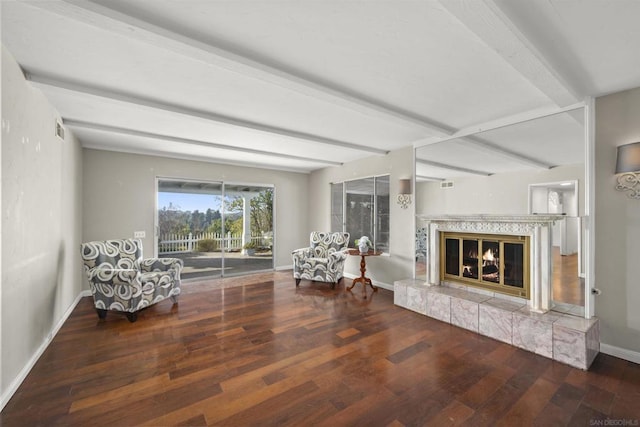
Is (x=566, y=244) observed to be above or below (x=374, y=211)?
below

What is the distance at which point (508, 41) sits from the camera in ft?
5.71

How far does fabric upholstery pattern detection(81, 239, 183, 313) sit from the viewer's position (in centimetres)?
332

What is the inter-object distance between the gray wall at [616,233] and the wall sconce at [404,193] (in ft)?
7.19

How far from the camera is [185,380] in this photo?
85.4 inches

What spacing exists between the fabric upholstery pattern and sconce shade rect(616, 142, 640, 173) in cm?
518

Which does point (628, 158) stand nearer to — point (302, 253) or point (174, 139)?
point (302, 253)

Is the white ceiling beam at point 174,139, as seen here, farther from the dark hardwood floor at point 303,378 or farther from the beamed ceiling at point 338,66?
the dark hardwood floor at point 303,378

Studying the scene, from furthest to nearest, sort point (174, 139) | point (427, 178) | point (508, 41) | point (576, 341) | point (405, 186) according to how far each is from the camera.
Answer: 1. point (405, 186)
2. point (427, 178)
3. point (174, 139)
4. point (576, 341)
5. point (508, 41)

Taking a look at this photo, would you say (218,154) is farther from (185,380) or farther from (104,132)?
(185,380)

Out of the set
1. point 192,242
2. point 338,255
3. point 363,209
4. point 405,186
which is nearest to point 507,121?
point 405,186

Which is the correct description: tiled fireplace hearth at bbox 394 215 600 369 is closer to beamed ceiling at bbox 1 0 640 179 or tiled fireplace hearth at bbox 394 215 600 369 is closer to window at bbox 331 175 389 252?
beamed ceiling at bbox 1 0 640 179

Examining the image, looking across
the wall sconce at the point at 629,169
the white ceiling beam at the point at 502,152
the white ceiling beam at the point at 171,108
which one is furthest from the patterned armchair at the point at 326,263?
the wall sconce at the point at 629,169

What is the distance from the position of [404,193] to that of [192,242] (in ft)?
13.9

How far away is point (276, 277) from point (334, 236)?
152 cm
